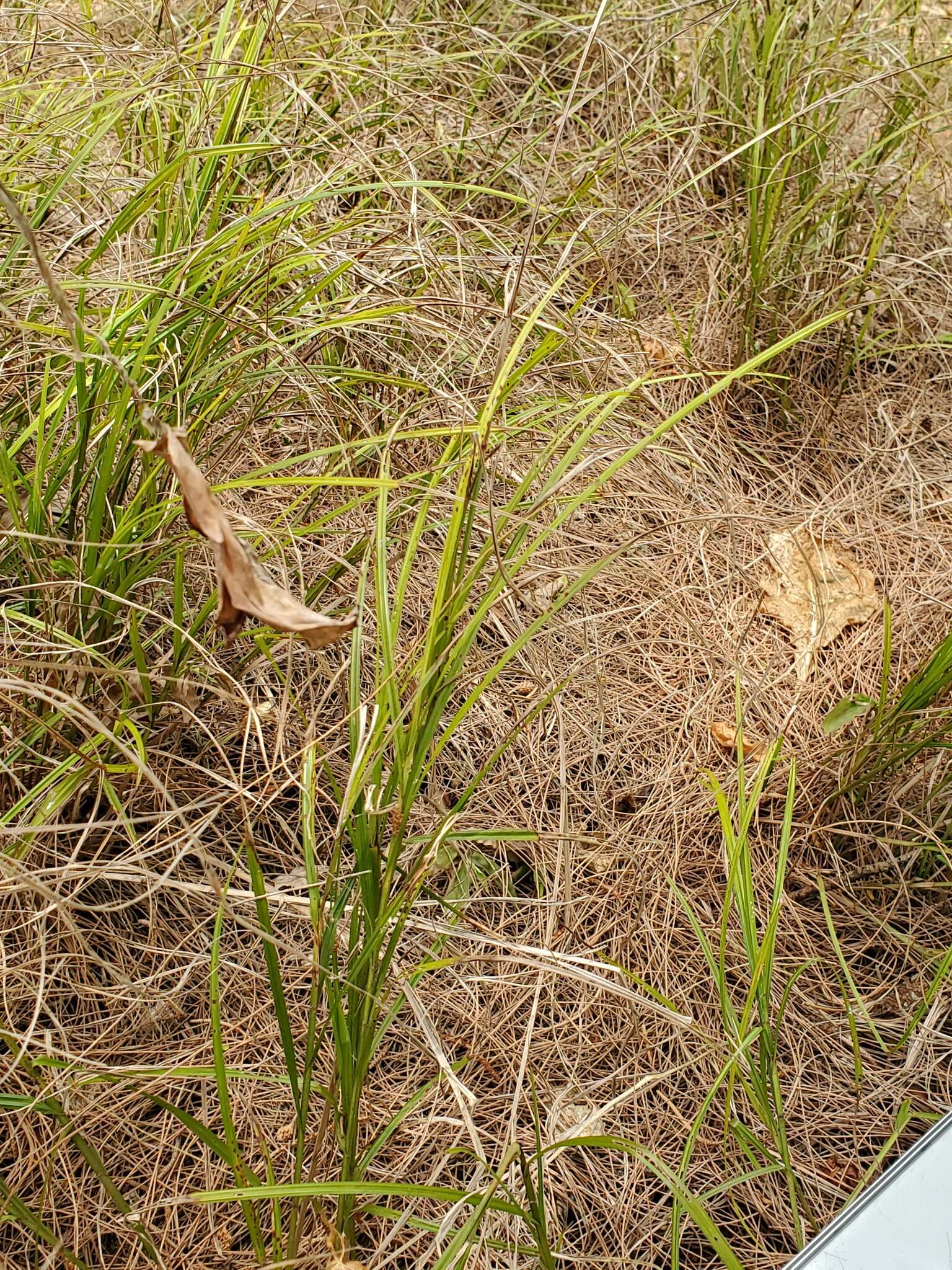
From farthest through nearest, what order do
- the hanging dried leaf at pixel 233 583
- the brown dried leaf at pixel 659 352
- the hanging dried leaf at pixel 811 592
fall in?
1. the brown dried leaf at pixel 659 352
2. the hanging dried leaf at pixel 811 592
3. the hanging dried leaf at pixel 233 583

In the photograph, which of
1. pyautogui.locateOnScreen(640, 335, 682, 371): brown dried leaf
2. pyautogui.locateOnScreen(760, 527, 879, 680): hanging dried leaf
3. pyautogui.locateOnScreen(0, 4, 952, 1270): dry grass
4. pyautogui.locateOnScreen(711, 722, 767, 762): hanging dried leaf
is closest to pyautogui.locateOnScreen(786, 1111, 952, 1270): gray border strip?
pyautogui.locateOnScreen(0, 4, 952, 1270): dry grass

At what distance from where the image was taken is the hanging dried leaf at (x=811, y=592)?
6.14 ft

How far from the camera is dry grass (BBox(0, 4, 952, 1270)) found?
1.21 m

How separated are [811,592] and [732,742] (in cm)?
37

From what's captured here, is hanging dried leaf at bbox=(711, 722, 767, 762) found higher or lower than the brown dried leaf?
lower

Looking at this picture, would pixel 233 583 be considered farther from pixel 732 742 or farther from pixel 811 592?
pixel 811 592

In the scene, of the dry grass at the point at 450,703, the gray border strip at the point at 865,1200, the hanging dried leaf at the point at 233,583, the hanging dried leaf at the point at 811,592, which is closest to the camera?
the hanging dried leaf at the point at 233,583

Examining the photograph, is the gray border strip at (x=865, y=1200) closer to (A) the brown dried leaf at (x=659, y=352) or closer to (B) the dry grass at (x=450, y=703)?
(B) the dry grass at (x=450, y=703)

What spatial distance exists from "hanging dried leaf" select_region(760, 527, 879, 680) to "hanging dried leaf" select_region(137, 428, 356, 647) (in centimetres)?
129

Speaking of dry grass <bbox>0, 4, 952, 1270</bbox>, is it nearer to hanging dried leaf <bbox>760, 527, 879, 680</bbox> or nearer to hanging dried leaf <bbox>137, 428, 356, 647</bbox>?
hanging dried leaf <bbox>760, 527, 879, 680</bbox>

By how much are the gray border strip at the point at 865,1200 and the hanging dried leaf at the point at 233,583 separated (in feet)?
1.95

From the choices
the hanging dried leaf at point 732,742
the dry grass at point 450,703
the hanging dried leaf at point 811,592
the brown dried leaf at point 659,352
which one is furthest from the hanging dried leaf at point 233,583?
the brown dried leaf at point 659,352

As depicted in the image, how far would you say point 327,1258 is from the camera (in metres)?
1.13

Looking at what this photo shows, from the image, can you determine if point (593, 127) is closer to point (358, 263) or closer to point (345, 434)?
point (358, 263)
